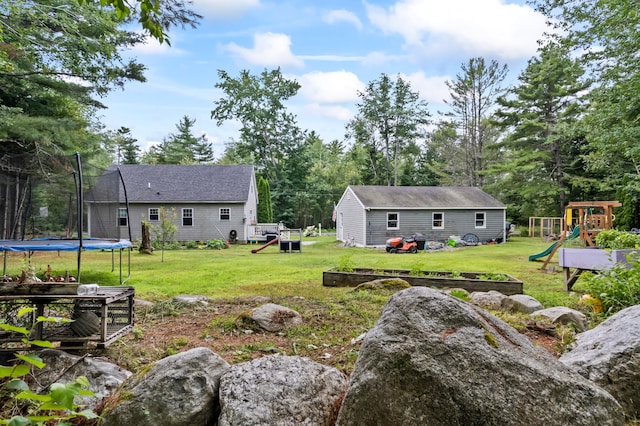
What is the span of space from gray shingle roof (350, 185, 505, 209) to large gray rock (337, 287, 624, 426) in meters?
17.1

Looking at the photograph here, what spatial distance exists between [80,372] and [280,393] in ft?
5.83

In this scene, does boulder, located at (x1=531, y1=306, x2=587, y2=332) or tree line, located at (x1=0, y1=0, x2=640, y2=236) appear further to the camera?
tree line, located at (x1=0, y1=0, x2=640, y2=236)

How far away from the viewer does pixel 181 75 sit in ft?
35.7

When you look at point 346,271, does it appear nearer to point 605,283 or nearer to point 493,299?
point 493,299

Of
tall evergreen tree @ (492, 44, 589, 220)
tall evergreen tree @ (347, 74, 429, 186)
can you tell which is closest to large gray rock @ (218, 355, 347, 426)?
tall evergreen tree @ (492, 44, 589, 220)

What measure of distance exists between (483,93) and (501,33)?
1571cm

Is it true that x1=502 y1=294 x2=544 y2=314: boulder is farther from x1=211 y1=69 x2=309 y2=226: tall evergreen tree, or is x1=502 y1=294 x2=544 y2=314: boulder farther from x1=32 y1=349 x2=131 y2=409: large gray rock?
x1=211 y1=69 x2=309 y2=226: tall evergreen tree

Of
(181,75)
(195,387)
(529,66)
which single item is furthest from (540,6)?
(529,66)

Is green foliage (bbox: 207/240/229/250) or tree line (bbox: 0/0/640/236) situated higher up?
tree line (bbox: 0/0/640/236)

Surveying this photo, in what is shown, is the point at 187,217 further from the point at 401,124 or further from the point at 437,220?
the point at 401,124

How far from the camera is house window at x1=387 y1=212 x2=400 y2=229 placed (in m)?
19.7

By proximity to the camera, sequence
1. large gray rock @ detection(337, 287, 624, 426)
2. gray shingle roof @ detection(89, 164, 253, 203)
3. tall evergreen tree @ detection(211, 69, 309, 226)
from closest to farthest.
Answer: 1. large gray rock @ detection(337, 287, 624, 426)
2. gray shingle roof @ detection(89, 164, 253, 203)
3. tall evergreen tree @ detection(211, 69, 309, 226)

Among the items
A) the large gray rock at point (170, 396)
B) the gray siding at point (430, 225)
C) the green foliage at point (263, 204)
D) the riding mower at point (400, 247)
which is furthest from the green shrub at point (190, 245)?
the large gray rock at point (170, 396)

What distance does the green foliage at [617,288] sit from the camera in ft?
14.7
